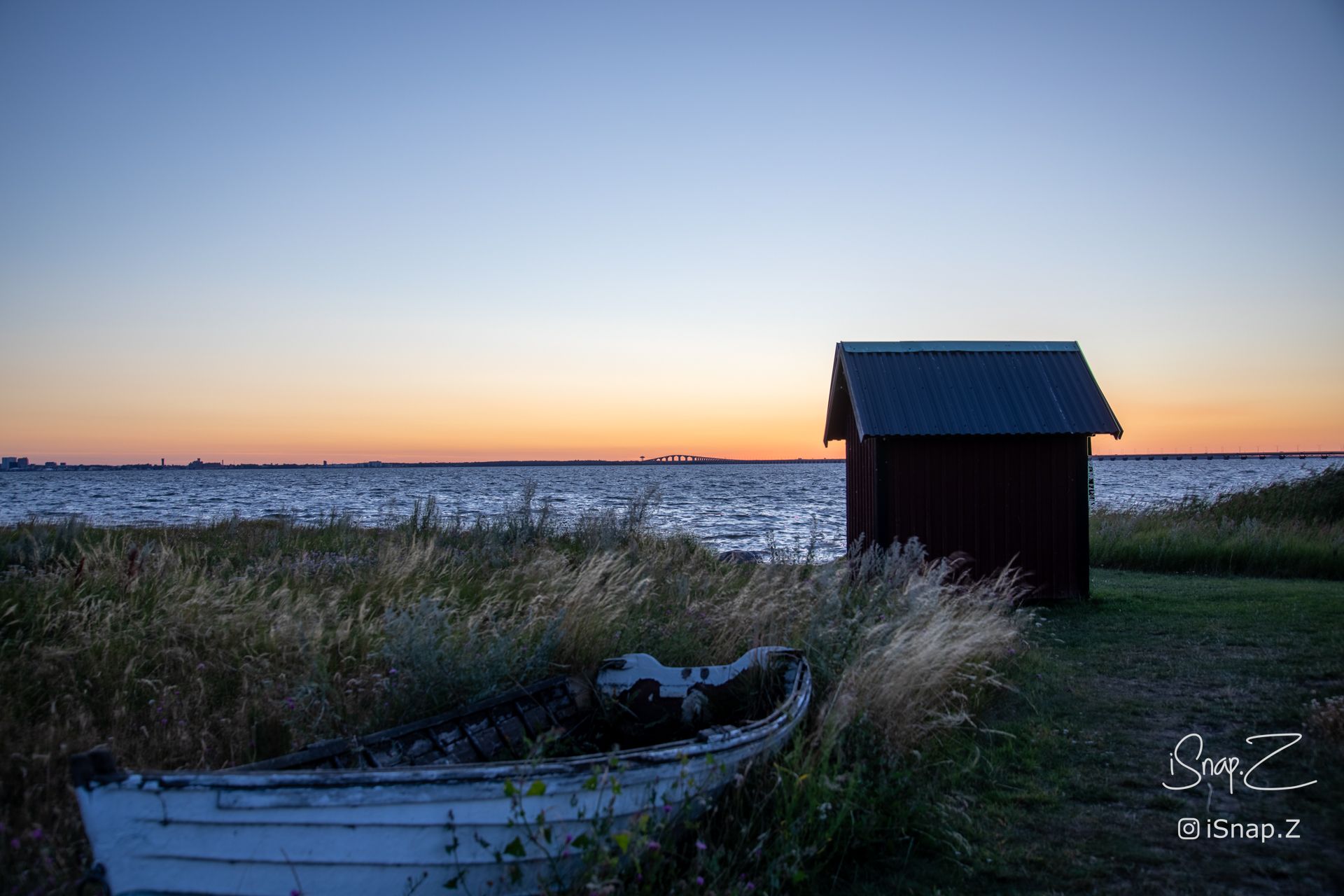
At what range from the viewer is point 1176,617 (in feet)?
37.3

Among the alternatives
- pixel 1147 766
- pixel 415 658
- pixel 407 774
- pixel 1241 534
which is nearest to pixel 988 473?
pixel 1147 766

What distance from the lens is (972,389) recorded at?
13.2m

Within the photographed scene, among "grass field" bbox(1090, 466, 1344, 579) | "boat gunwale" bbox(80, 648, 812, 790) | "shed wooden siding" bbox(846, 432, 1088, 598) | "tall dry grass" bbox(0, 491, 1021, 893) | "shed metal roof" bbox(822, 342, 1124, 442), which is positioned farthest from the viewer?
"grass field" bbox(1090, 466, 1344, 579)

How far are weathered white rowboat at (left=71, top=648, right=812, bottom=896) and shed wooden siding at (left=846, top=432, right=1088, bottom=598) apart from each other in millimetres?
8807

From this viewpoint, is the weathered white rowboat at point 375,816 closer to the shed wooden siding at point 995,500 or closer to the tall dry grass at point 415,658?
the tall dry grass at point 415,658

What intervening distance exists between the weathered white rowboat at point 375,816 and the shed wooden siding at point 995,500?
881 centimetres

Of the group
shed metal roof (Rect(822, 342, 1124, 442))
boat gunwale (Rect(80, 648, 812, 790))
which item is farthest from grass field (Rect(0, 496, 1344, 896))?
shed metal roof (Rect(822, 342, 1124, 442))

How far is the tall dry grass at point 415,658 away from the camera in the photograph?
186 inches

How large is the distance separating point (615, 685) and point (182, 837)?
331 centimetres

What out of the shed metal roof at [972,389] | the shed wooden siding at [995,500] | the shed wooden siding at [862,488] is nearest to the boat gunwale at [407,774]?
the shed wooden siding at [862,488]

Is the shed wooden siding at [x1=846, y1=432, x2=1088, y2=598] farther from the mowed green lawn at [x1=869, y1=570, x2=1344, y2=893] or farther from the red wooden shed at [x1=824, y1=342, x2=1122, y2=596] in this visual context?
the mowed green lawn at [x1=869, y1=570, x2=1344, y2=893]

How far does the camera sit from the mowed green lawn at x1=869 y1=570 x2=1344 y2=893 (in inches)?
177

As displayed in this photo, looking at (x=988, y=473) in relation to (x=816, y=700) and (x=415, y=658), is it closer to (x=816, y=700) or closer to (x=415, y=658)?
(x=816, y=700)

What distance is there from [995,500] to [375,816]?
1135 centimetres
